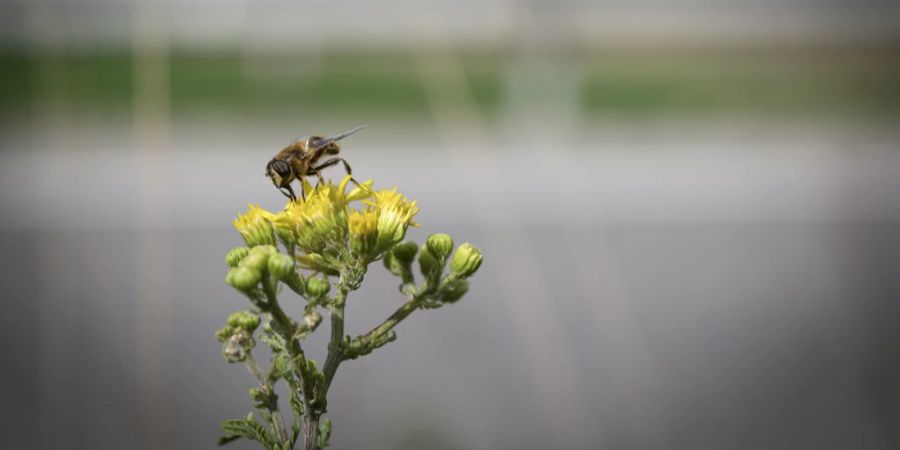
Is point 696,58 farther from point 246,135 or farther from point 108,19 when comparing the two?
point 108,19

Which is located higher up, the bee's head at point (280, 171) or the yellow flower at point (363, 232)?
the bee's head at point (280, 171)

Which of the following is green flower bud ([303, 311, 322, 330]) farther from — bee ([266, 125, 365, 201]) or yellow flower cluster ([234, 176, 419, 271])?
bee ([266, 125, 365, 201])

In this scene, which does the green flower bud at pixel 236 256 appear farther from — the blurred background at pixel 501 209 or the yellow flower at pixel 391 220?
the blurred background at pixel 501 209

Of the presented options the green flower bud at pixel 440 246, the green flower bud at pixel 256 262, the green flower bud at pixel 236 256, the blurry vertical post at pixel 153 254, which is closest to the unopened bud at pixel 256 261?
the green flower bud at pixel 256 262

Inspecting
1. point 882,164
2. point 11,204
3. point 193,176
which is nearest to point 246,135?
point 193,176

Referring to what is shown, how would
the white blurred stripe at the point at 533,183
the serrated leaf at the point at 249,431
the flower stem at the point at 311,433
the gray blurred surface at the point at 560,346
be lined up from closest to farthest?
the flower stem at the point at 311,433 < the serrated leaf at the point at 249,431 < the gray blurred surface at the point at 560,346 < the white blurred stripe at the point at 533,183

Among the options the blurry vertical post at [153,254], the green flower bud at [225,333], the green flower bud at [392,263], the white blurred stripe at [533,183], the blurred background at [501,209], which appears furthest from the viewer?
the white blurred stripe at [533,183]

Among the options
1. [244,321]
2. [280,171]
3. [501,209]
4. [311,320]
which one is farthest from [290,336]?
[501,209]
